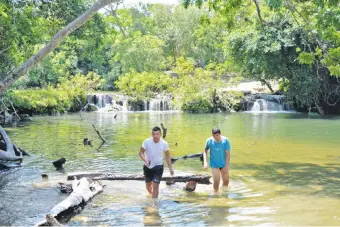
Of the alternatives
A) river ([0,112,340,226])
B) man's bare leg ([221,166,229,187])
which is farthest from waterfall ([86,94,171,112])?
man's bare leg ([221,166,229,187])

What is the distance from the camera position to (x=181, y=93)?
143 feet

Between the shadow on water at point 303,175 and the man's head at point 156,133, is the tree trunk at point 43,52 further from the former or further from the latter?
the shadow on water at point 303,175

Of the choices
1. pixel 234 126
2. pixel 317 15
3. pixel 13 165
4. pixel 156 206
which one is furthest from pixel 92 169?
pixel 234 126

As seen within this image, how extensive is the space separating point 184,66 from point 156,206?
34.4 metres

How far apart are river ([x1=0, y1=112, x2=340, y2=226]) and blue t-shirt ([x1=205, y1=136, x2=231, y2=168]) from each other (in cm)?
77

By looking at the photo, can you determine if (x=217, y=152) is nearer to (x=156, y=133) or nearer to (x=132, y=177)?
(x=156, y=133)

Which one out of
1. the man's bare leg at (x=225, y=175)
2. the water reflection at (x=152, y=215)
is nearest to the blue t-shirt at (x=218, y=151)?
the man's bare leg at (x=225, y=175)

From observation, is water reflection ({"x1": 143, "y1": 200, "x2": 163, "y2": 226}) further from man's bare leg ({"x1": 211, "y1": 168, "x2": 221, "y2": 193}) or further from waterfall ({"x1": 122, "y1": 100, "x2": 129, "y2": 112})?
waterfall ({"x1": 122, "y1": 100, "x2": 129, "y2": 112})

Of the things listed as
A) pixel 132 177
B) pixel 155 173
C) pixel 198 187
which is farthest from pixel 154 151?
pixel 132 177

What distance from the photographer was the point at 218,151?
10422mm

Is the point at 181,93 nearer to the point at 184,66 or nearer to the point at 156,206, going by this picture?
the point at 184,66

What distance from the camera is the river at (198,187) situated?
28.7ft

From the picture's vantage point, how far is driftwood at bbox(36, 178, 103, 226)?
7141 millimetres

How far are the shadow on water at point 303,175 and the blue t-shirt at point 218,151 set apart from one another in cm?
192
